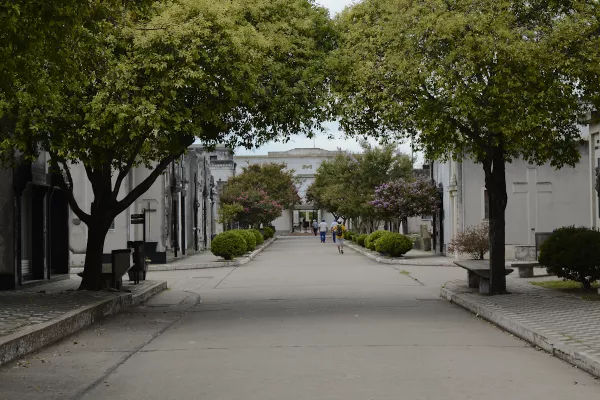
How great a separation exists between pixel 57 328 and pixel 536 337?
6207 millimetres

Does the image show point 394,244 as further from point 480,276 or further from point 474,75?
point 474,75

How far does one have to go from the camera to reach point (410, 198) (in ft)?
121

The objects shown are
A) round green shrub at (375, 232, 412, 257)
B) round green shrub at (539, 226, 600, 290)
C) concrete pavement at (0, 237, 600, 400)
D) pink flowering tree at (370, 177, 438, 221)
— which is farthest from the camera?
pink flowering tree at (370, 177, 438, 221)

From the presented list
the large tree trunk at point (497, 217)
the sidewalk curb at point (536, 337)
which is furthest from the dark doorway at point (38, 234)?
the large tree trunk at point (497, 217)

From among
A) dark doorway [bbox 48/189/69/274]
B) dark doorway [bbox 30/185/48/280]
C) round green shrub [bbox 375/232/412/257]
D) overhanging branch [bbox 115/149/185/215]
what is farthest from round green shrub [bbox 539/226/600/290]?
round green shrub [bbox 375/232/412/257]

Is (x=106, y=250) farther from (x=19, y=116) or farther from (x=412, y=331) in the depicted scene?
(x=412, y=331)

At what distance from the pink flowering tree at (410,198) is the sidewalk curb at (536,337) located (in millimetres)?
21441

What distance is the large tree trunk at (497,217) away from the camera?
52.4 ft

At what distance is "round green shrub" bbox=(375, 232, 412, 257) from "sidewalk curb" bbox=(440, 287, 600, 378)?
1781 cm

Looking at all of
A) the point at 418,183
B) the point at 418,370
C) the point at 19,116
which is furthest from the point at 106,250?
the point at 418,370

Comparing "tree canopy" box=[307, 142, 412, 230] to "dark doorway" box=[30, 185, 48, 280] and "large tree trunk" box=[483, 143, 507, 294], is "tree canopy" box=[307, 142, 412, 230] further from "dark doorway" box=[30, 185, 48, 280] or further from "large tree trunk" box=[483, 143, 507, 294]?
"large tree trunk" box=[483, 143, 507, 294]

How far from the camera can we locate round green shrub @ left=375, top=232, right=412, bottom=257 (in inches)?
1312

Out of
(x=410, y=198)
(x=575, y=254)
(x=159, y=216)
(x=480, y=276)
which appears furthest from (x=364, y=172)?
(x=575, y=254)

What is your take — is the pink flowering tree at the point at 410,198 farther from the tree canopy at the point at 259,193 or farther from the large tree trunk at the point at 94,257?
the large tree trunk at the point at 94,257
